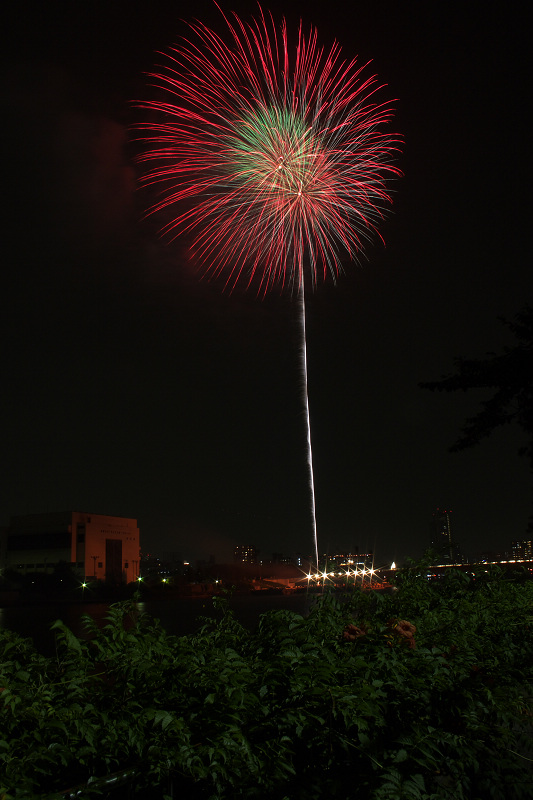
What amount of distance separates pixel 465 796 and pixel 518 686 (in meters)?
1.01

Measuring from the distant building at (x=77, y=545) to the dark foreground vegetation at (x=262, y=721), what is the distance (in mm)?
97371

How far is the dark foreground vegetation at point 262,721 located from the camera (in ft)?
7.64

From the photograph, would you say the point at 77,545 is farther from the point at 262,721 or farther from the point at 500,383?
the point at 262,721

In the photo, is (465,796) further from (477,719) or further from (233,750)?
(233,750)

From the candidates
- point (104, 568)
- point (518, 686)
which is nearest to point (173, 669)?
point (518, 686)

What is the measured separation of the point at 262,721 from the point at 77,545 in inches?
3952

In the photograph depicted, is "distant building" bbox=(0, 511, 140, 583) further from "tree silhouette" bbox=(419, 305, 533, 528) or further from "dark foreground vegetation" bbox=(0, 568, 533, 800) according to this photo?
"dark foreground vegetation" bbox=(0, 568, 533, 800)

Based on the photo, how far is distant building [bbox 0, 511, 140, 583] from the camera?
9600 cm

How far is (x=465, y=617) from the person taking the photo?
5012mm

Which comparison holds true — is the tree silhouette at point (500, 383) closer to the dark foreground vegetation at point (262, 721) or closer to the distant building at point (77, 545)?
→ the dark foreground vegetation at point (262, 721)

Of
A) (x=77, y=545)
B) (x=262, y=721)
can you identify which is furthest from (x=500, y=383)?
(x=77, y=545)

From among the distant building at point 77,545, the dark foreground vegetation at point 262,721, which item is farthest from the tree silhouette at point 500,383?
the distant building at point 77,545

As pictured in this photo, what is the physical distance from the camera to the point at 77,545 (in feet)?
317

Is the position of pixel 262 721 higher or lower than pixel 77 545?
lower
